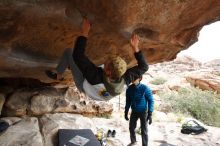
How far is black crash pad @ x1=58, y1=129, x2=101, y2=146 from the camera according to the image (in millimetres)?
6933

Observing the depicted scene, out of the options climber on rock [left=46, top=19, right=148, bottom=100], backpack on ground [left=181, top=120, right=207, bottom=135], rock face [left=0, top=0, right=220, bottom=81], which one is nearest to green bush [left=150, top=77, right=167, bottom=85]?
backpack on ground [left=181, top=120, right=207, bottom=135]

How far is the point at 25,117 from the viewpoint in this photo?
8.32 m

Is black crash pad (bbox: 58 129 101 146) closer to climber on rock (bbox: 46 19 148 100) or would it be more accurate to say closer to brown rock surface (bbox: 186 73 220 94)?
climber on rock (bbox: 46 19 148 100)

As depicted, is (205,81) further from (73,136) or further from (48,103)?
(73,136)

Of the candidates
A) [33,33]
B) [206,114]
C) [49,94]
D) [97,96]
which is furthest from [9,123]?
[206,114]

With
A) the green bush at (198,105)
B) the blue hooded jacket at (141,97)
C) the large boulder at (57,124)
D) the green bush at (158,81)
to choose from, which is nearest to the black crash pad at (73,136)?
the large boulder at (57,124)

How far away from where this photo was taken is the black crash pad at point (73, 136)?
6933 mm

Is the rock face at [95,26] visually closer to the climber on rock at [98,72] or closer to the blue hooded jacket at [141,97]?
the climber on rock at [98,72]

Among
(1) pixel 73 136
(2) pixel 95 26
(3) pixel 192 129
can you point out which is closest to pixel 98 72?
(2) pixel 95 26

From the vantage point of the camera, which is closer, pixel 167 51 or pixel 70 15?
pixel 70 15

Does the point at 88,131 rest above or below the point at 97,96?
below

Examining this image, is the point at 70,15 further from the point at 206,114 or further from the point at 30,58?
the point at 206,114

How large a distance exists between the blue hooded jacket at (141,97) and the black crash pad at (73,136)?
1346 millimetres

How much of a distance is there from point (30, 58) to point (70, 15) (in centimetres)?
182
